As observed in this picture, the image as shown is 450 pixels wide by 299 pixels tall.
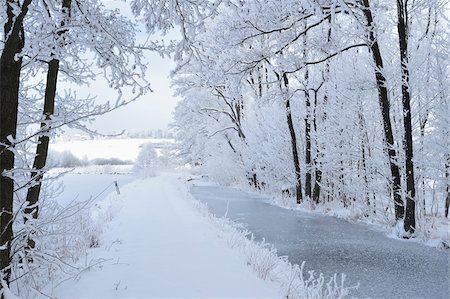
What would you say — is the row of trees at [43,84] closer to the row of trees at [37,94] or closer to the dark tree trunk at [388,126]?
the row of trees at [37,94]

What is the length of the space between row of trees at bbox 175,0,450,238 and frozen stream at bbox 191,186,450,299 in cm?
124

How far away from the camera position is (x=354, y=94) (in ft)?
44.1

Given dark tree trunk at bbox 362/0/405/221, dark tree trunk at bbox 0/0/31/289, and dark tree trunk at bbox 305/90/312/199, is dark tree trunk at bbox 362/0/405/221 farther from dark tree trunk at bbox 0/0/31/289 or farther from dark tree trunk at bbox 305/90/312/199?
dark tree trunk at bbox 0/0/31/289

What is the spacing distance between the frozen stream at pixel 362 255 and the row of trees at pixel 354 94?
1238 mm

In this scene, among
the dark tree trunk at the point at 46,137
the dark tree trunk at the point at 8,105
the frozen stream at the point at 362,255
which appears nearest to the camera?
the dark tree trunk at the point at 8,105

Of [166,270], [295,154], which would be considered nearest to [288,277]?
[166,270]

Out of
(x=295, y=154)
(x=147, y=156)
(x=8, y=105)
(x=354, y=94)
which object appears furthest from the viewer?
(x=147, y=156)

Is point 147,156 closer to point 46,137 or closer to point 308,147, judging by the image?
point 308,147

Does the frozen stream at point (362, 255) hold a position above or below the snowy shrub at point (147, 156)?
below

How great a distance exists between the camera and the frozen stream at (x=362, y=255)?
603cm

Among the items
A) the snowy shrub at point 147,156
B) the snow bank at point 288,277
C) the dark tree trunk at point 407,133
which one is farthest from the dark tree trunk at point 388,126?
the snowy shrub at point 147,156

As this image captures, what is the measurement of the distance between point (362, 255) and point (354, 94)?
22.7ft

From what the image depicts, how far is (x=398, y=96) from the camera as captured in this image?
11.2 m

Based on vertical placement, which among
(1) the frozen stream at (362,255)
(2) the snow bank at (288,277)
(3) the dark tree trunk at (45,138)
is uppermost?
(3) the dark tree trunk at (45,138)
